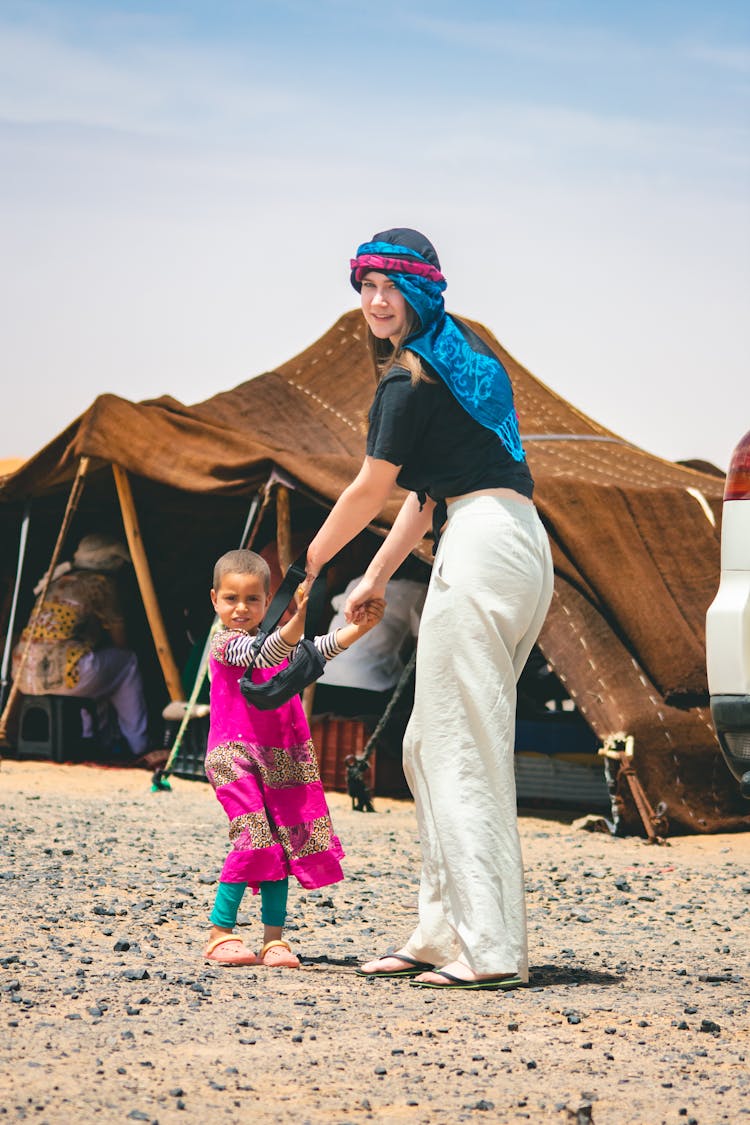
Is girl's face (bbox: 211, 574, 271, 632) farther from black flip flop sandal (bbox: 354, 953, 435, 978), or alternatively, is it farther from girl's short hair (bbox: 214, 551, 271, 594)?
black flip flop sandal (bbox: 354, 953, 435, 978)

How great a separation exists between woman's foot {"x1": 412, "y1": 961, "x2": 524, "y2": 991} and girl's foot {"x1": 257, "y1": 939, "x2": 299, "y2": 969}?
1.57ft

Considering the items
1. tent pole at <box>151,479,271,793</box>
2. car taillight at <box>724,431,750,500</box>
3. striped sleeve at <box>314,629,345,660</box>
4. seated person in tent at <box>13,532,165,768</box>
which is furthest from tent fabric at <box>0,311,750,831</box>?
striped sleeve at <box>314,629,345,660</box>

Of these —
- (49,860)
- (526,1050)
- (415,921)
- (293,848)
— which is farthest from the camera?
(49,860)

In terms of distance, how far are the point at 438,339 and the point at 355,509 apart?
519mm

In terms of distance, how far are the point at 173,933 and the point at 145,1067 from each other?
167cm

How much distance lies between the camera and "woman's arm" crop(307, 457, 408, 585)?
3.88m

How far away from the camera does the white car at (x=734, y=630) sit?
446 centimetres

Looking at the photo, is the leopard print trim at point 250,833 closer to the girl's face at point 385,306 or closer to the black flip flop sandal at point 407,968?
the black flip flop sandal at point 407,968

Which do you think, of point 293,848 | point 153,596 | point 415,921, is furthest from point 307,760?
point 153,596

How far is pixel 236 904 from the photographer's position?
4230 mm

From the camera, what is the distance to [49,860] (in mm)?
6117

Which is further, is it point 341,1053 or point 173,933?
point 173,933

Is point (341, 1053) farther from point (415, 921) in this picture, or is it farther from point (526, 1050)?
point (415, 921)

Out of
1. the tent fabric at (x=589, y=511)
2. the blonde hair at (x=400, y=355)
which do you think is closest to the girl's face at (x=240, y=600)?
the blonde hair at (x=400, y=355)
